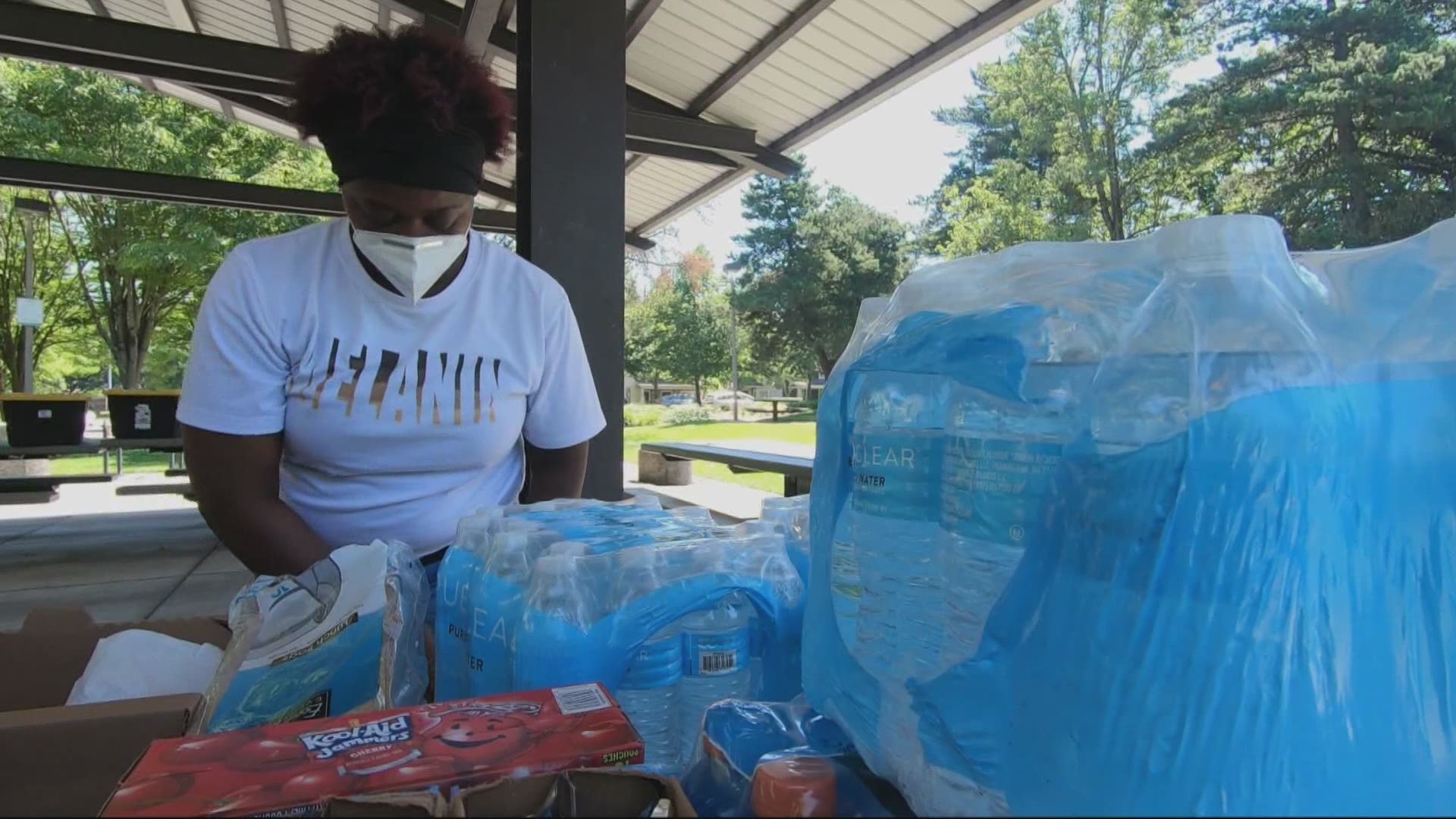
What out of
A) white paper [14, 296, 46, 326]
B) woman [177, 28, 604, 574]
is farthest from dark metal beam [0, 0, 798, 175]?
white paper [14, 296, 46, 326]

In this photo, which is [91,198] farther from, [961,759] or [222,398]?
[961,759]

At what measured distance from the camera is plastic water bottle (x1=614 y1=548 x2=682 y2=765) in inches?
41.2

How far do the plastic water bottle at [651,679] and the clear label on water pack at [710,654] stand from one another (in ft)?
0.05

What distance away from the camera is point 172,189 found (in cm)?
846

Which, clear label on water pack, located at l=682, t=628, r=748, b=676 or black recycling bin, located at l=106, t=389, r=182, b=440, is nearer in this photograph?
Result: clear label on water pack, located at l=682, t=628, r=748, b=676

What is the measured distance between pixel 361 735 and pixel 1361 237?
21657mm

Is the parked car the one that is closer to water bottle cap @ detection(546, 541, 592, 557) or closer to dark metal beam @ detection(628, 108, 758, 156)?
dark metal beam @ detection(628, 108, 758, 156)

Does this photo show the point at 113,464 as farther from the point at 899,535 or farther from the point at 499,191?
the point at 899,535

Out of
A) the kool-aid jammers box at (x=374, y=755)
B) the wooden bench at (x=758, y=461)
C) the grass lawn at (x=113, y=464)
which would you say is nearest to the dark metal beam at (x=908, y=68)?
the wooden bench at (x=758, y=461)

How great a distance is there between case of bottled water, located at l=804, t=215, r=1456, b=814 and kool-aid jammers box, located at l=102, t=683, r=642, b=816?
0.92 feet

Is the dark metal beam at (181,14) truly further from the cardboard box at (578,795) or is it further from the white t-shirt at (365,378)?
the cardboard box at (578,795)

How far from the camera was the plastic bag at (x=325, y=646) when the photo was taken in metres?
1.02

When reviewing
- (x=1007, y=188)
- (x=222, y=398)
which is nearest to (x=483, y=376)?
(x=222, y=398)

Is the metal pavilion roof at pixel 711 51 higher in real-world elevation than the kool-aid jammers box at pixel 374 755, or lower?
higher
